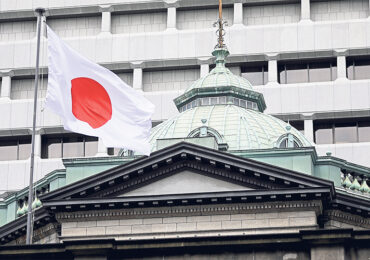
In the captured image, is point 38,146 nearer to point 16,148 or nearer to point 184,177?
point 16,148

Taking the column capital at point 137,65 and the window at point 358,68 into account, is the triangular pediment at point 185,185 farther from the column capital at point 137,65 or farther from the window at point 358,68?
the window at point 358,68

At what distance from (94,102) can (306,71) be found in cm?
3675

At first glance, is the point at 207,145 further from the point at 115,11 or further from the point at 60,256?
the point at 115,11

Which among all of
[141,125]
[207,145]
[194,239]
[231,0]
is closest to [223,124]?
[207,145]

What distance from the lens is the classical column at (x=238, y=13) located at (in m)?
98.2

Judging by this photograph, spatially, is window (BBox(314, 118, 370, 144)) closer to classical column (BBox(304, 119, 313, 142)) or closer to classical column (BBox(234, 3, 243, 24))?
classical column (BBox(304, 119, 313, 142))

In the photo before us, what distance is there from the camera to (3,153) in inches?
3974

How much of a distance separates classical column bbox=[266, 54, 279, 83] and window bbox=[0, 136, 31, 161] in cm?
1475

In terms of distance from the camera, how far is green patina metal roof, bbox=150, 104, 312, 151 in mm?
74250

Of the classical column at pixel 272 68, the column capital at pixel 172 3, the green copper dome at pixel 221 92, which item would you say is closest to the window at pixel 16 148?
the column capital at pixel 172 3

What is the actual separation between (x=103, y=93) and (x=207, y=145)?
8.02 meters

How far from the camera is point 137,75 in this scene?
98.6m

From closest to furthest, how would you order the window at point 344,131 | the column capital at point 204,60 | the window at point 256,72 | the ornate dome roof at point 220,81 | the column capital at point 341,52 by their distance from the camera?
the ornate dome roof at point 220,81 → the window at point 344,131 → the column capital at point 341,52 → the column capital at point 204,60 → the window at point 256,72

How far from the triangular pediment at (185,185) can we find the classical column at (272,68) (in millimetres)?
29665
